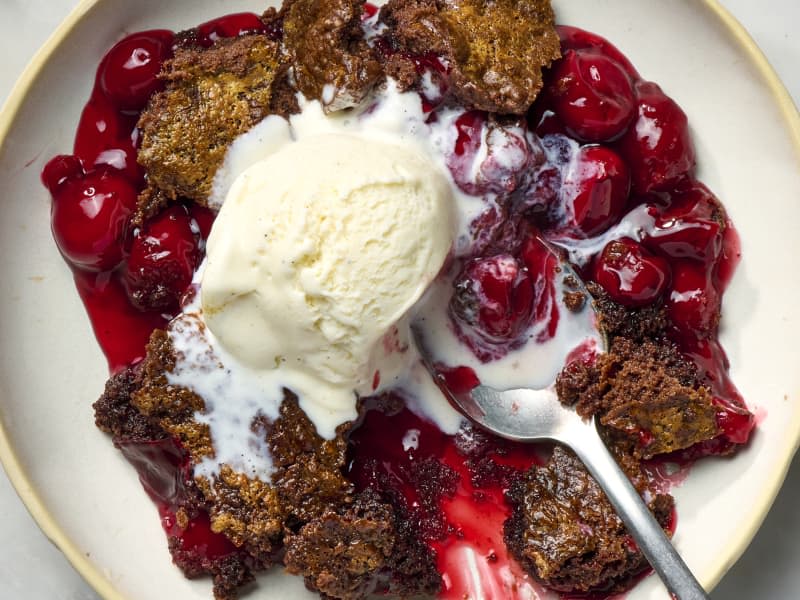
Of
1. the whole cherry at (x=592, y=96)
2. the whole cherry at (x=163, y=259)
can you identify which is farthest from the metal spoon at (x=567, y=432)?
the whole cherry at (x=163, y=259)

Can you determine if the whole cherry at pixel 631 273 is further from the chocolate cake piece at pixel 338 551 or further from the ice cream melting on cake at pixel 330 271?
the chocolate cake piece at pixel 338 551

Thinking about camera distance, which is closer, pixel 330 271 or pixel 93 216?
pixel 330 271

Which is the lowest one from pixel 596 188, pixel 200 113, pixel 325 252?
pixel 200 113

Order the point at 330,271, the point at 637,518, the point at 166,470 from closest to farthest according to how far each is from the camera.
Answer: the point at 330,271, the point at 637,518, the point at 166,470

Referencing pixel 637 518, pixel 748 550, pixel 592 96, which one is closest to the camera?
pixel 637 518

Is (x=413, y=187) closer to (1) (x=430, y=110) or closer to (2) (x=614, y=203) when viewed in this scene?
(1) (x=430, y=110)

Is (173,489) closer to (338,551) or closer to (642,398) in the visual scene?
(338,551)

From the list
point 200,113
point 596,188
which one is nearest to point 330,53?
point 200,113

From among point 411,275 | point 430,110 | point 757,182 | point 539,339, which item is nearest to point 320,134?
point 430,110
